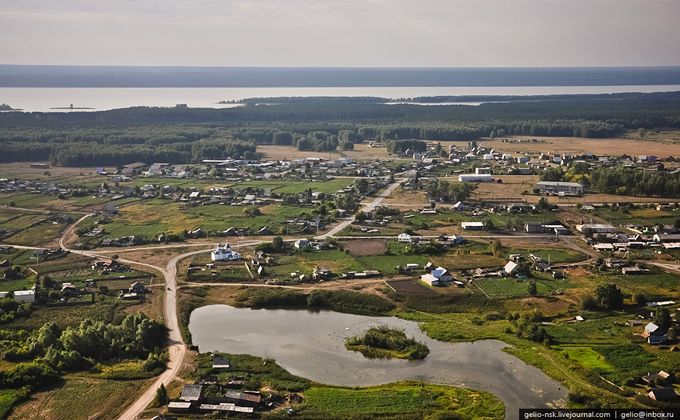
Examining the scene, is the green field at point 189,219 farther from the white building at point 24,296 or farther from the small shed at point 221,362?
the small shed at point 221,362

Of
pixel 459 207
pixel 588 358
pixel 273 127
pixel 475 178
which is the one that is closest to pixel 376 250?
pixel 459 207

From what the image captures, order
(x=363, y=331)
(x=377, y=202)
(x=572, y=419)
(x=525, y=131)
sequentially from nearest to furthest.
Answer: (x=572, y=419)
(x=363, y=331)
(x=377, y=202)
(x=525, y=131)

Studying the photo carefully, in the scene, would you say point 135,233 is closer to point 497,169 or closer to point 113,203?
point 113,203

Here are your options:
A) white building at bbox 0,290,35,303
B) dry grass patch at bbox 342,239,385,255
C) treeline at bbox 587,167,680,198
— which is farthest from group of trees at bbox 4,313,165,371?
treeline at bbox 587,167,680,198

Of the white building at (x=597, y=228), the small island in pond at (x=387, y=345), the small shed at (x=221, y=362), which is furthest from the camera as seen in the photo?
the white building at (x=597, y=228)

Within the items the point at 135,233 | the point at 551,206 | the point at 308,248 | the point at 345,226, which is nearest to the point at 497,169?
the point at 551,206

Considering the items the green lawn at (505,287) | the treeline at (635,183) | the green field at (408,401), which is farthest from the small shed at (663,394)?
the treeline at (635,183)
